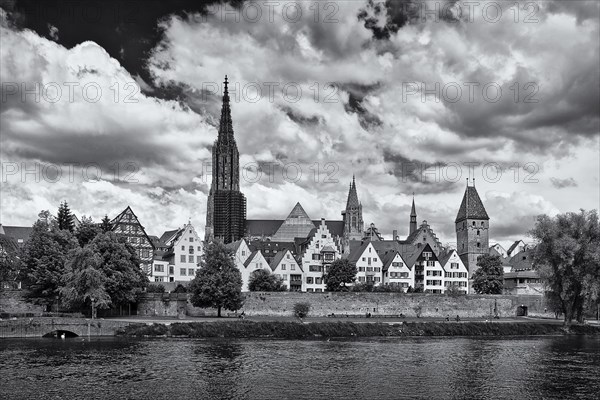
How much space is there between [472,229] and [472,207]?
17.0ft

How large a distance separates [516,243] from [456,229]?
4446 centimetres

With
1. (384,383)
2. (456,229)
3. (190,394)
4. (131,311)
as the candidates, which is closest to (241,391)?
(190,394)

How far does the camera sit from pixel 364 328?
239 feet

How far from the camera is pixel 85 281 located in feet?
235

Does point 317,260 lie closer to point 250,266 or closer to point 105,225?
point 250,266

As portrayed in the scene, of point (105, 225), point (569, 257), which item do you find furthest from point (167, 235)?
point (569, 257)

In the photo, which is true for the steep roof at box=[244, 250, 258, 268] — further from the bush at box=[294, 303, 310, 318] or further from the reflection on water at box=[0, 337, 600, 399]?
the reflection on water at box=[0, 337, 600, 399]

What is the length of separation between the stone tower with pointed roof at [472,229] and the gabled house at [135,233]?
64541 millimetres

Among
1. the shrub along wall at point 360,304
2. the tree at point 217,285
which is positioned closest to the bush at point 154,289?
the shrub along wall at point 360,304

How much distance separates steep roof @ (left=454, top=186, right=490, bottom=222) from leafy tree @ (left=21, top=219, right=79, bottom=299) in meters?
85.2

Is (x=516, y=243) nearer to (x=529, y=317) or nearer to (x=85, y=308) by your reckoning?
(x=529, y=317)

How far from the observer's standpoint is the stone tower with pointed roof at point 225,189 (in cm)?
18562

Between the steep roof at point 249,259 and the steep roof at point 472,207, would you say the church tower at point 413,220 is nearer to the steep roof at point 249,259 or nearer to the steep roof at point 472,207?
the steep roof at point 472,207

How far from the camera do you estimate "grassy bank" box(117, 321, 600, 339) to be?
65938 millimetres
